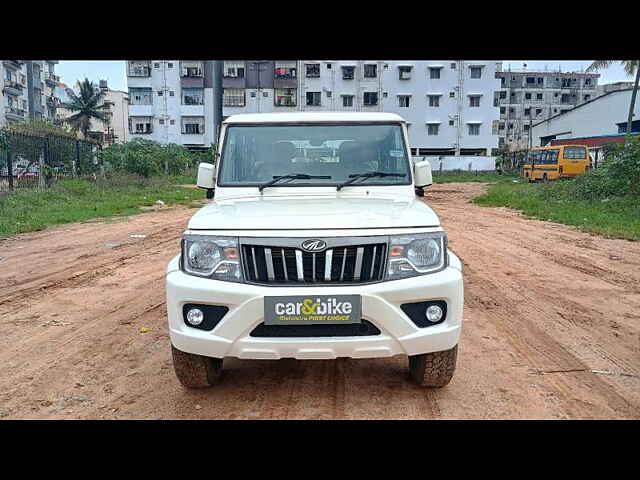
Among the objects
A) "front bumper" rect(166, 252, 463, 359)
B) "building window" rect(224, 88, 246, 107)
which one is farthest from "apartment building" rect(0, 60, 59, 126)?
"front bumper" rect(166, 252, 463, 359)

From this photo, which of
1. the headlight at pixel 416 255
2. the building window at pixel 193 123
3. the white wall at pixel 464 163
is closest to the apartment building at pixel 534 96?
the white wall at pixel 464 163

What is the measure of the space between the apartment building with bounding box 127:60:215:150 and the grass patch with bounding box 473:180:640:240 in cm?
3967

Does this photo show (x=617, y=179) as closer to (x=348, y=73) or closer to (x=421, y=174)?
(x=421, y=174)

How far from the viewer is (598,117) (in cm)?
4841

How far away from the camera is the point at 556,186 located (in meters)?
22.8

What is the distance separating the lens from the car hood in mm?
3680

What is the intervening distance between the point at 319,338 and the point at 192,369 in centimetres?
98

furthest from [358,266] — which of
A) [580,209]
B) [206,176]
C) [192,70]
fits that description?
[192,70]

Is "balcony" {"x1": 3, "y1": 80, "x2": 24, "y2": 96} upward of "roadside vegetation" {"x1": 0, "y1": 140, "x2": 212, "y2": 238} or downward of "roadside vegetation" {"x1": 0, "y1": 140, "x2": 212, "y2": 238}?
upward

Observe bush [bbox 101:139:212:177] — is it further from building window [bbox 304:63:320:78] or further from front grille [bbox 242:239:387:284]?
front grille [bbox 242:239:387:284]

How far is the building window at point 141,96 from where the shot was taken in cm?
5672
